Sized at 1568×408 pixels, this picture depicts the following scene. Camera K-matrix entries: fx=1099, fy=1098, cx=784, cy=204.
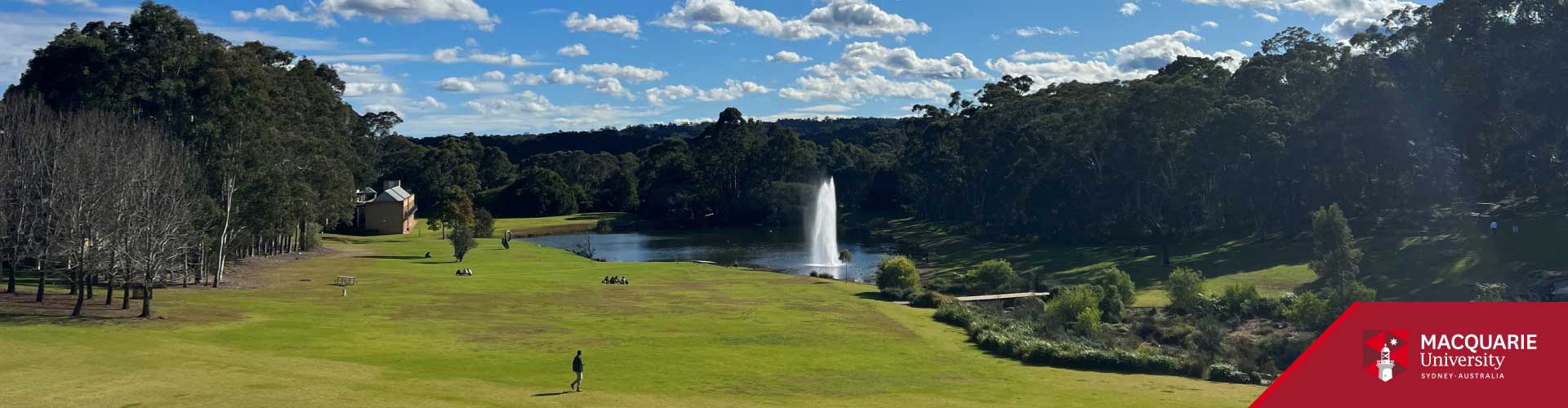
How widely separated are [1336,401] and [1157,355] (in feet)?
22.8

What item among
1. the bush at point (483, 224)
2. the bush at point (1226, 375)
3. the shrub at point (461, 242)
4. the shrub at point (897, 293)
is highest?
the bush at point (483, 224)

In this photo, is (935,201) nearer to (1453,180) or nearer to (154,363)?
(1453,180)

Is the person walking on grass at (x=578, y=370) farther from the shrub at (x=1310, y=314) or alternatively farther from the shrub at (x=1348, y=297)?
the shrub at (x=1348, y=297)

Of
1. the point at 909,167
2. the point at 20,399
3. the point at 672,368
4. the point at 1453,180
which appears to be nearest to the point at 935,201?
the point at 909,167

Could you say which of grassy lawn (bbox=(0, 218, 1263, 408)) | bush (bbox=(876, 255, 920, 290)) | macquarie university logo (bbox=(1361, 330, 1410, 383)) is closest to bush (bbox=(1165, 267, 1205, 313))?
grassy lawn (bbox=(0, 218, 1263, 408))

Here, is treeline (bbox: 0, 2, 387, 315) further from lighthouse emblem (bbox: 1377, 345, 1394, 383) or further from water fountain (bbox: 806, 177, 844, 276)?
lighthouse emblem (bbox: 1377, 345, 1394, 383)

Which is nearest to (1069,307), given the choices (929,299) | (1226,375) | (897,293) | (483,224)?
(929,299)

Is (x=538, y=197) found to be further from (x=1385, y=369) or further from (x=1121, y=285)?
(x=1385, y=369)

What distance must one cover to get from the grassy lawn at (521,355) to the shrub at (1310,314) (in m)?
12.9

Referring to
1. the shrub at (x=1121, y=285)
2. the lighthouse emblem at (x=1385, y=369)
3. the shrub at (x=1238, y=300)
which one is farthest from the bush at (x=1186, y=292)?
the lighthouse emblem at (x=1385, y=369)

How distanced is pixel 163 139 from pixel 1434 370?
5241cm

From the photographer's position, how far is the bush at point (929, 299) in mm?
54625

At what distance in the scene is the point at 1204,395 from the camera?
31203 mm

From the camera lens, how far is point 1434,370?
3103 cm
